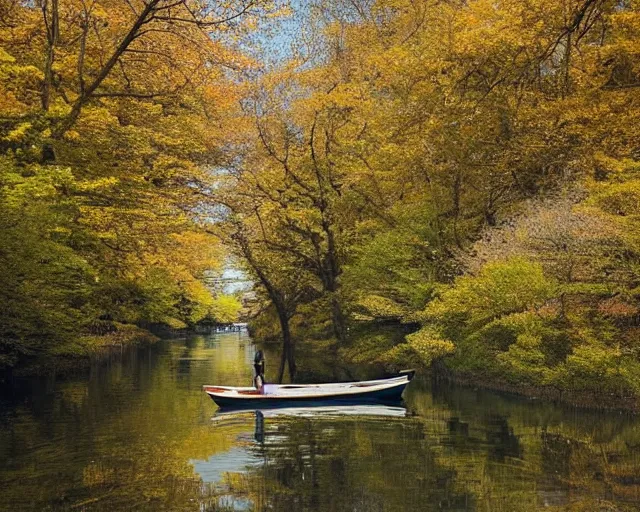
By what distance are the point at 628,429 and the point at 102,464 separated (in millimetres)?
11292

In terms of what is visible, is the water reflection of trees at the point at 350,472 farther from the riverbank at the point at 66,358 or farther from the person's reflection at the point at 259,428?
the riverbank at the point at 66,358

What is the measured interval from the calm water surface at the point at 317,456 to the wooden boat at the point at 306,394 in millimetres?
657

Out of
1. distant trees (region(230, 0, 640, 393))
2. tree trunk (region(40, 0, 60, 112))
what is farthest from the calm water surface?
tree trunk (region(40, 0, 60, 112))

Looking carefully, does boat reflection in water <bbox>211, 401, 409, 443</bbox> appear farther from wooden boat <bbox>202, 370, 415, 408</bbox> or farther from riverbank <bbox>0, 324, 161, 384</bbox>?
riverbank <bbox>0, 324, 161, 384</bbox>

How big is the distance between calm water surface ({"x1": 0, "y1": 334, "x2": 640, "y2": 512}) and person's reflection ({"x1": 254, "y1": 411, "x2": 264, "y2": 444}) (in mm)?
82

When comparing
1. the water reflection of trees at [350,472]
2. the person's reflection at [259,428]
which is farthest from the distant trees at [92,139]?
the water reflection of trees at [350,472]

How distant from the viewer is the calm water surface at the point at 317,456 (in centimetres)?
1070

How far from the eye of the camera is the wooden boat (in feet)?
66.9

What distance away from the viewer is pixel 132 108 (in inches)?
1055

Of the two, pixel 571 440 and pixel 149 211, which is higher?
pixel 149 211

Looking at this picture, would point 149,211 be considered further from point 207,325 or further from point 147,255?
point 207,325

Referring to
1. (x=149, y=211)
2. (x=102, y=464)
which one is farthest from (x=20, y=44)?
(x=102, y=464)

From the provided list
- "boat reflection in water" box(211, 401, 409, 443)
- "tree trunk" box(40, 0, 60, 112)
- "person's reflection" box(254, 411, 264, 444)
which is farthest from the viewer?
"tree trunk" box(40, 0, 60, 112)

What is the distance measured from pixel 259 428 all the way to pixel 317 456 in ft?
12.8
